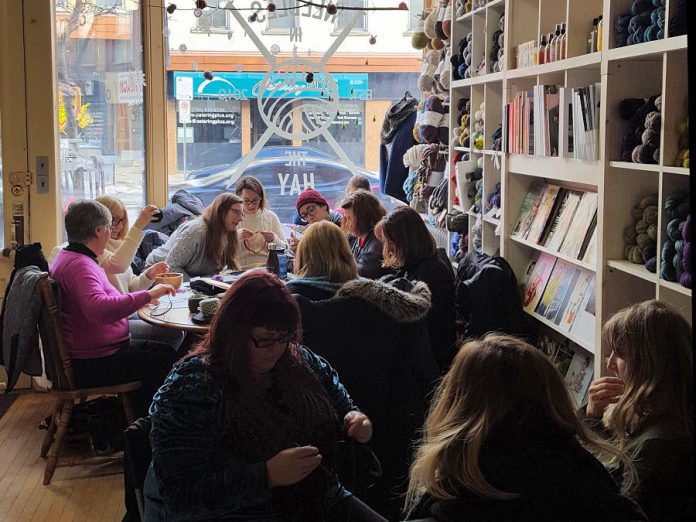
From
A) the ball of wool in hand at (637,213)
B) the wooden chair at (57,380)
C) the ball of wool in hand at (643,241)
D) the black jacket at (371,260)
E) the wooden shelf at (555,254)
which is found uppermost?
the ball of wool in hand at (637,213)

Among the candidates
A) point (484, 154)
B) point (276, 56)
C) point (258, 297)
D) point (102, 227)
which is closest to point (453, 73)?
point (484, 154)

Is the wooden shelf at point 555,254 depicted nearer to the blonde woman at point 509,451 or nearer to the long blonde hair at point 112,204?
the blonde woman at point 509,451

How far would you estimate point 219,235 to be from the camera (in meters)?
4.87

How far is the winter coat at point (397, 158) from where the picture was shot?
6.34m

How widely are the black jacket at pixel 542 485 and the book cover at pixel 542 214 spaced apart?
7.71ft

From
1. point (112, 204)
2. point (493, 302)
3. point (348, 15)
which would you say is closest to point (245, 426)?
point (493, 302)

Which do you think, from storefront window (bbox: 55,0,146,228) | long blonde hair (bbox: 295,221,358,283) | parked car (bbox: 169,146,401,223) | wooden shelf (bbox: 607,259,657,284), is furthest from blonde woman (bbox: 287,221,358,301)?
parked car (bbox: 169,146,401,223)

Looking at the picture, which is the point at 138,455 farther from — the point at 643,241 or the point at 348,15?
the point at 348,15

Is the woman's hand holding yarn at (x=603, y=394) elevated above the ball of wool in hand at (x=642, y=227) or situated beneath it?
situated beneath

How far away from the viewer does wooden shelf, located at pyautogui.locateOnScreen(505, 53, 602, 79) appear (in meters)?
3.27

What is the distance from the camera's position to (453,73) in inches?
206

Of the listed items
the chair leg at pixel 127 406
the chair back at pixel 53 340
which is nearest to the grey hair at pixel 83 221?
the chair back at pixel 53 340

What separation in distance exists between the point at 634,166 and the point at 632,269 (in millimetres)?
349

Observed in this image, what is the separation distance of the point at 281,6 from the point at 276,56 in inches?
14.7
